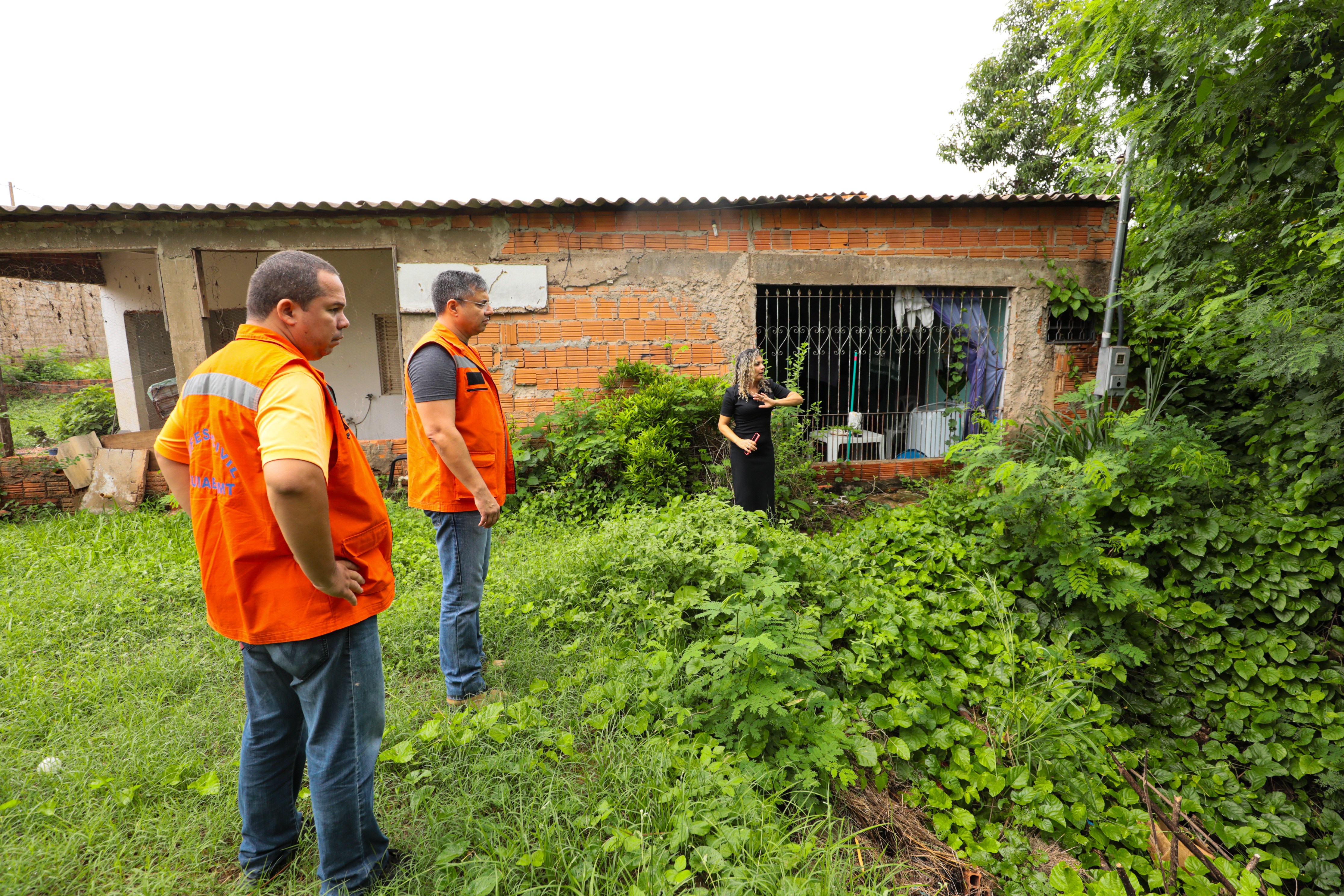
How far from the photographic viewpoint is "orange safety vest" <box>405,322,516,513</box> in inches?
100.0

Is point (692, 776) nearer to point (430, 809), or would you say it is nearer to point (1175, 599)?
point (430, 809)

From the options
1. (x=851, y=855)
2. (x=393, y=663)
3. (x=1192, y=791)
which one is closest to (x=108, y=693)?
(x=393, y=663)

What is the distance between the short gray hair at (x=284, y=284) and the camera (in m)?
1.61

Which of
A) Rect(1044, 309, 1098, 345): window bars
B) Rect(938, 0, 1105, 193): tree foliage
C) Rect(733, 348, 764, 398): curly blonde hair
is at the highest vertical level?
Rect(938, 0, 1105, 193): tree foliage

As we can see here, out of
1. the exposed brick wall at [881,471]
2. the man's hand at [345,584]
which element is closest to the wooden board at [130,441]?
the man's hand at [345,584]

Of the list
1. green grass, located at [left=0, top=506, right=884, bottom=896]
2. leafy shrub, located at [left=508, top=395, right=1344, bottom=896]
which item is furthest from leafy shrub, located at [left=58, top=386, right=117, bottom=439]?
leafy shrub, located at [left=508, top=395, right=1344, bottom=896]

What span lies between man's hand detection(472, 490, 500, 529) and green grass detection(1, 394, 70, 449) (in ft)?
27.3

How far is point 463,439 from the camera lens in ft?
8.35

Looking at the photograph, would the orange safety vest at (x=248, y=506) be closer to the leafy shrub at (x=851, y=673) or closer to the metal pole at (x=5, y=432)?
the leafy shrub at (x=851, y=673)

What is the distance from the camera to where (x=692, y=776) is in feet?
7.20

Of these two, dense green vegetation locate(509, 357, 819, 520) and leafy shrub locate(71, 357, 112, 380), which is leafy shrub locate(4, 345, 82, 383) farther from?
dense green vegetation locate(509, 357, 819, 520)

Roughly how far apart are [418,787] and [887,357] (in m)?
6.25

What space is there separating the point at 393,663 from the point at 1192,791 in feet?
14.1

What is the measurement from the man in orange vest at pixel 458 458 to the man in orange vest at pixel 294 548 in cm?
71
